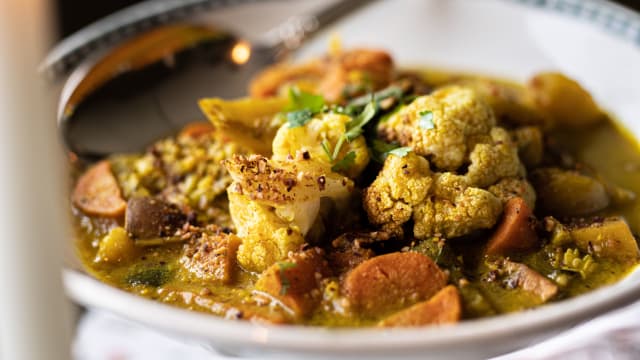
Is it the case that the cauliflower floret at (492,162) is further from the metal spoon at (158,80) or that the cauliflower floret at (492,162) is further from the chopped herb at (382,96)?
the metal spoon at (158,80)

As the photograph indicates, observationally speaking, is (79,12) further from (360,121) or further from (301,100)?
(360,121)

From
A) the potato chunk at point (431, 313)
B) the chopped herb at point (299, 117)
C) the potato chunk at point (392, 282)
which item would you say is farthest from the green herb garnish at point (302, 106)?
the potato chunk at point (431, 313)

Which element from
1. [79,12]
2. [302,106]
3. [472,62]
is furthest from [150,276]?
[79,12]

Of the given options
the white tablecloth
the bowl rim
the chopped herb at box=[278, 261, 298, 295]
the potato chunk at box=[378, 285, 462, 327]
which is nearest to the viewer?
the bowl rim

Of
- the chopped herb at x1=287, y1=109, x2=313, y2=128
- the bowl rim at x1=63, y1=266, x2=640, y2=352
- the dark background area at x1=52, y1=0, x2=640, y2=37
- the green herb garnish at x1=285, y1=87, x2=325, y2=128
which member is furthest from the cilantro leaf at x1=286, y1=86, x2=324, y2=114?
the dark background area at x1=52, y1=0, x2=640, y2=37

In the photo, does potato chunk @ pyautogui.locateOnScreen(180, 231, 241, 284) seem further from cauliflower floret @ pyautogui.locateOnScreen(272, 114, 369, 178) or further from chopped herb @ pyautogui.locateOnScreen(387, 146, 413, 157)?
chopped herb @ pyautogui.locateOnScreen(387, 146, 413, 157)
